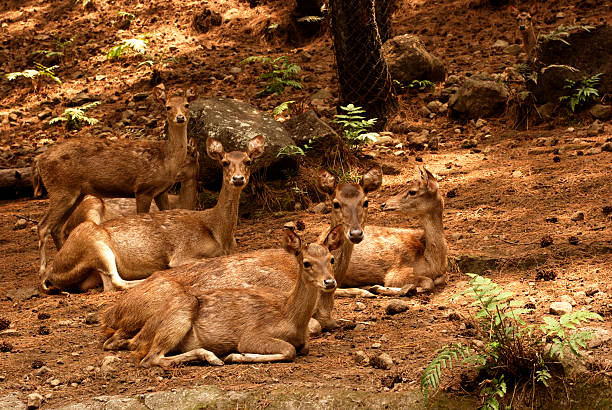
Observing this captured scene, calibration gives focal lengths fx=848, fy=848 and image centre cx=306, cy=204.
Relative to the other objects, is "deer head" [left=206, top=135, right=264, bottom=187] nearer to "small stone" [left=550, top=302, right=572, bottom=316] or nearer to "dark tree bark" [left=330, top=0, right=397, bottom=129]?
"small stone" [left=550, top=302, right=572, bottom=316]

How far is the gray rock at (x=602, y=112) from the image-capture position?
13.1 m

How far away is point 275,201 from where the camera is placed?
11828mm

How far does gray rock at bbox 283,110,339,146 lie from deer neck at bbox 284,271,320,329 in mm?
5921

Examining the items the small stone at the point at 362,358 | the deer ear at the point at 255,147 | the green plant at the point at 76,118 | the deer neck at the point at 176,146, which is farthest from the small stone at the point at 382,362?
the green plant at the point at 76,118

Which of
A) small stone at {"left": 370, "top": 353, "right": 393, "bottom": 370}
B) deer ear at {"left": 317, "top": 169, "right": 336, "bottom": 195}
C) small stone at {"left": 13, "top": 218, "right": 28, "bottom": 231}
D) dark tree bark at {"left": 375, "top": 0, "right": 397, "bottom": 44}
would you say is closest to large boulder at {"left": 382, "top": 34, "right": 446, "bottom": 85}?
Result: dark tree bark at {"left": 375, "top": 0, "right": 397, "bottom": 44}

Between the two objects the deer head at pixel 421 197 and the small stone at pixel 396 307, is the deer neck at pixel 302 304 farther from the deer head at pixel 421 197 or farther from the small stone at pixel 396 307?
the deer head at pixel 421 197

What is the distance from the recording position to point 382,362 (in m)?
6.32

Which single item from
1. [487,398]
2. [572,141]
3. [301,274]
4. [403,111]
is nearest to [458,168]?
[572,141]

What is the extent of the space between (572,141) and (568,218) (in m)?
3.26

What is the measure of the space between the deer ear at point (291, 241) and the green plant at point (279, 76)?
9074 mm

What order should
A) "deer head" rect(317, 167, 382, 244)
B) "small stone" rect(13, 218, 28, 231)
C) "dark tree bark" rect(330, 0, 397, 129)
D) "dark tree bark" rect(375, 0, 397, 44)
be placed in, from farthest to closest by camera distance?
"dark tree bark" rect(375, 0, 397, 44), "dark tree bark" rect(330, 0, 397, 129), "small stone" rect(13, 218, 28, 231), "deer head" rect(317, 167, 382, 244)

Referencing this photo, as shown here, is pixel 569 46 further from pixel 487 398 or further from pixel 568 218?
pixel 487 398

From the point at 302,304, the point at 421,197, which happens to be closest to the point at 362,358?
the point at 302,304

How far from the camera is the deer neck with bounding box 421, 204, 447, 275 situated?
8.91 m
